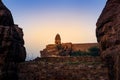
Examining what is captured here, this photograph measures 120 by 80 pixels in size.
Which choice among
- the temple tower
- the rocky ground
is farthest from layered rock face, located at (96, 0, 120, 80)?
the temple tower

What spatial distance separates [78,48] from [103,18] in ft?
105

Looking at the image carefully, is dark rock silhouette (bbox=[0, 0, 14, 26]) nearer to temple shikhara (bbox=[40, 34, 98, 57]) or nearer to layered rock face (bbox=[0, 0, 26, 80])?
layered rock face (bbox=[0, 0, 26, 80])

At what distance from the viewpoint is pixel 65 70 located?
74.7 feet

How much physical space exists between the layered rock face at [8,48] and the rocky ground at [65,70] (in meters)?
0.82

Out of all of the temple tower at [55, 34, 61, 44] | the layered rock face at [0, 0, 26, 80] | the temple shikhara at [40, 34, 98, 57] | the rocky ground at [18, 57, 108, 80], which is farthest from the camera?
the temple tower at [55, 34, 61, 44]

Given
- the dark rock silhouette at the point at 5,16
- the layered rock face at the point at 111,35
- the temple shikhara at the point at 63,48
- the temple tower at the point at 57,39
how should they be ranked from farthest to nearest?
the temple tower at the point at 57,39
the temple shikhara at the point at 63,48
the dark rock silhouette at the point at 5,16
the layered rock face at the point at 111,35

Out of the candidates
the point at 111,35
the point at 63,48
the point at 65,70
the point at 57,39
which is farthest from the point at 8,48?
the point at 57,39

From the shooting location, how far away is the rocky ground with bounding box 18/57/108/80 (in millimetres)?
21547

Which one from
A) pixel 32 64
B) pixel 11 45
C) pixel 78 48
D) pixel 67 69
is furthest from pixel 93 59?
pixel 78 48

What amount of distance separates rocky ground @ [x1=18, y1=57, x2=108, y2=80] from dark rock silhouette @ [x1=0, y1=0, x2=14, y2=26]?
12.6ft

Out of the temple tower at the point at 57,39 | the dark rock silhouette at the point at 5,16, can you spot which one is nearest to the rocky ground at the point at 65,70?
the dark rock silhouette at the point at 5,16

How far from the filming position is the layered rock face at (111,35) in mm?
16469

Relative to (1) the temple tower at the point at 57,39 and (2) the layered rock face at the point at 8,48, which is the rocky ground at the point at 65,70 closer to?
(2) the layered rock face at the point at 8,48

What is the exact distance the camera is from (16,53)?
2542 centimetres
